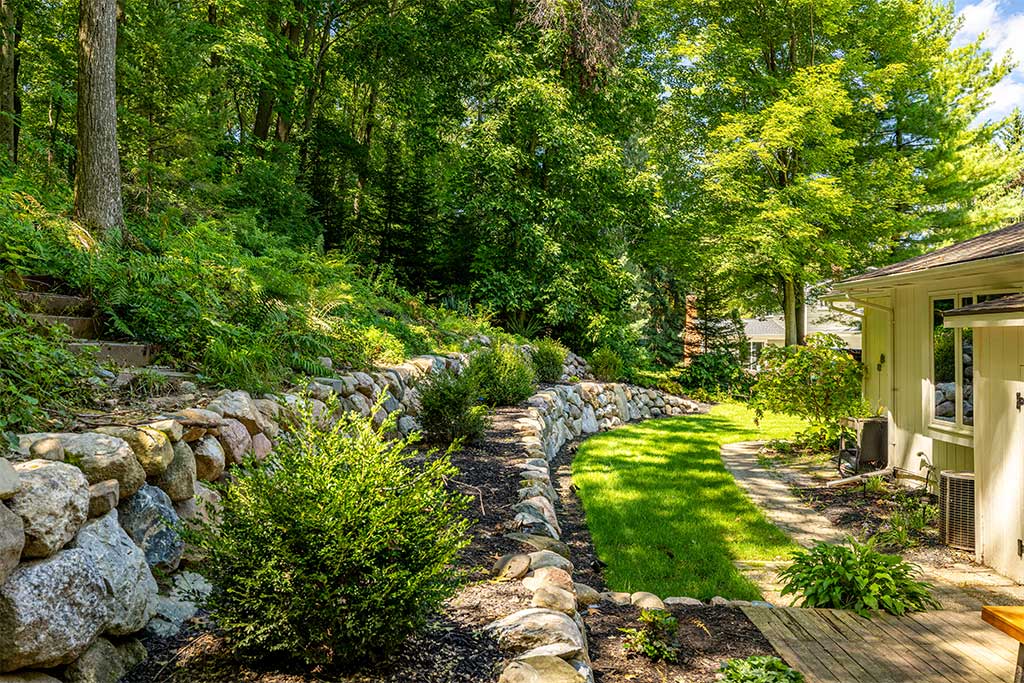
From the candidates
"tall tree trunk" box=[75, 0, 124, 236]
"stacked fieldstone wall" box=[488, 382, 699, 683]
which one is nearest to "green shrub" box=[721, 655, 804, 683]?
"stacked fieldstone wall" box=[488, 382, 699, 683]

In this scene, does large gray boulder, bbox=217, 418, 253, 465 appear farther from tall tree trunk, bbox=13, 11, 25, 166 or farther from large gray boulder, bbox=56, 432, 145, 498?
tall tree trunk, bbox=13, 11, 25, 166

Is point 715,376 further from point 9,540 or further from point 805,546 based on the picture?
point 9,540

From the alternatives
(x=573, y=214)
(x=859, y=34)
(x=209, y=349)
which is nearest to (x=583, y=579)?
(x=209, y=349)

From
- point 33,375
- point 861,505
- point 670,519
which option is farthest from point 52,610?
point 861,505

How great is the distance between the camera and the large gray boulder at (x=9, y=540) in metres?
1.69

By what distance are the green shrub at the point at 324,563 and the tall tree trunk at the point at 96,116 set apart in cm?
407

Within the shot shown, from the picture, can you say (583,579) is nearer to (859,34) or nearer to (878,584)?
(878,584)

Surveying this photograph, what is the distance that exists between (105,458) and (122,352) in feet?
5.32

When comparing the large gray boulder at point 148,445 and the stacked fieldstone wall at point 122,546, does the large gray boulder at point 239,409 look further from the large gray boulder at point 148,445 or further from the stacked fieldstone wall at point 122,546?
the large gray boulder at point 148,445

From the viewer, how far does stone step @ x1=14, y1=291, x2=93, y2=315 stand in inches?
134

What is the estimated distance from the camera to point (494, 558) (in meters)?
3.45

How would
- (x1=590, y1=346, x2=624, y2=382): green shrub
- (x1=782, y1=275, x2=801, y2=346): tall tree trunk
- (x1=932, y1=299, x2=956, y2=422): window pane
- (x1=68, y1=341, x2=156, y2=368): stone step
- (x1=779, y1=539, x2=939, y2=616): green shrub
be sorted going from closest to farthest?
(x1=68, y1=341, x2=156, y2=368): stone step, (x1=779, y1=539, x2=939, y2=616): green shrub, (x1=932, y1=299, x2=956, y2=422): window pane, (x1=590, y1=346, x2=624, y2=382): green shrub, (x1=782, y1=275, x2=801, y2=346): tall tree trunk

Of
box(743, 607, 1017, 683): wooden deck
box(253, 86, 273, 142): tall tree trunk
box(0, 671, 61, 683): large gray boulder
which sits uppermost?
box(253, 86, 273, 142): tall tree trunk

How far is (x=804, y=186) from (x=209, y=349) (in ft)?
43.3
